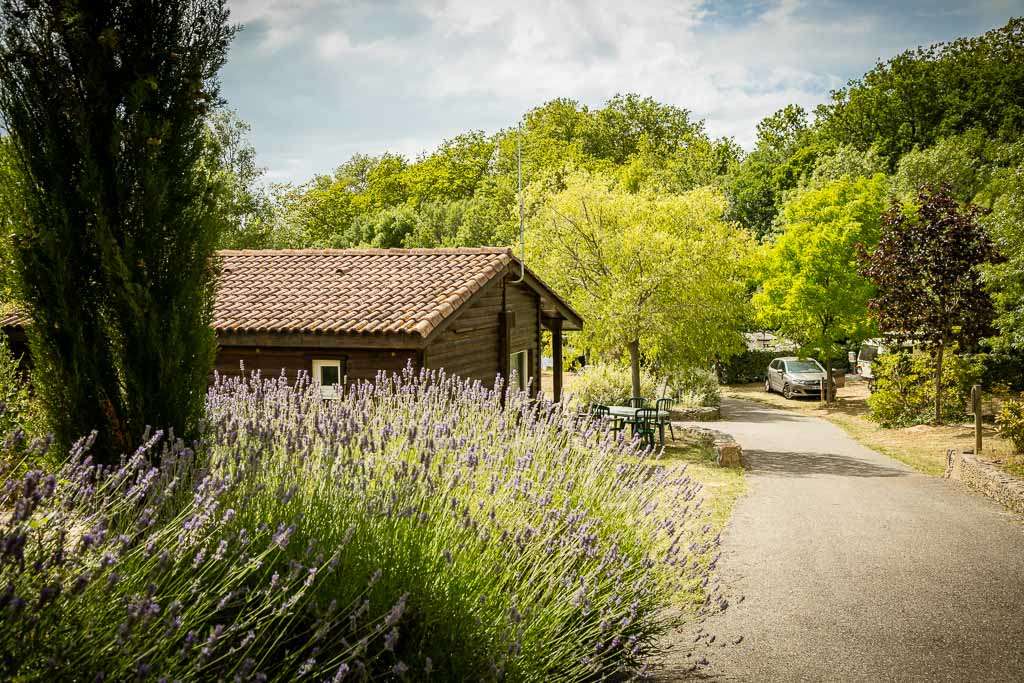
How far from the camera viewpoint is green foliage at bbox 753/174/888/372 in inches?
1131

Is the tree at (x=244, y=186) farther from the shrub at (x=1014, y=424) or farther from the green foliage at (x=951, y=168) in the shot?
the green foliage at (x=951, y=168)

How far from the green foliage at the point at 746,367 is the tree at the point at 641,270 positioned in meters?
16.9

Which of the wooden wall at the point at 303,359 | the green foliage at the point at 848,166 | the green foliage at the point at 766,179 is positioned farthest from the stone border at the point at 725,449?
the green foliage at the point at 766,179

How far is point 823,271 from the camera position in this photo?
94.9 ft

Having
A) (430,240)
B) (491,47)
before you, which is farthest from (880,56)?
(491,47)

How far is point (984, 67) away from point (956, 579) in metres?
49.6

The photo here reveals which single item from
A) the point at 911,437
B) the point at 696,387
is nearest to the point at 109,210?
the point at 911,437

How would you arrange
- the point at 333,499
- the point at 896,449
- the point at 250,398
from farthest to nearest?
the point at 896,449 < the point at 250,398 < the point at 333,499

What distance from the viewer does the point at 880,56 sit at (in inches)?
1999

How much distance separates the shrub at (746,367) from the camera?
130 ft

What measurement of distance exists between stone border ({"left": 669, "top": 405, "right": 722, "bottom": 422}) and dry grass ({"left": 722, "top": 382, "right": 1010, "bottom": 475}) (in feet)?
12.9

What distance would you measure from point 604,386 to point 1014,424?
1184cm

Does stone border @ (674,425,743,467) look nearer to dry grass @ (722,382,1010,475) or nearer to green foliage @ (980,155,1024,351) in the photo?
dry grass @ (722,382,1010,475)

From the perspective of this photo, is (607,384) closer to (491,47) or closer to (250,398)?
(491,47)
